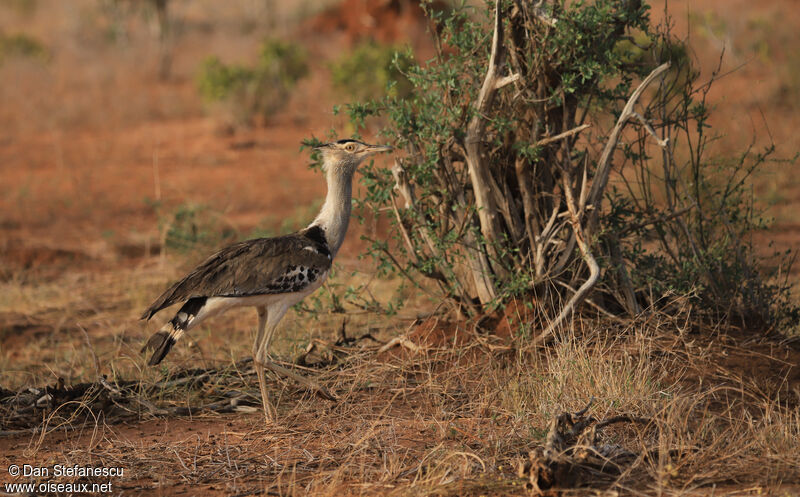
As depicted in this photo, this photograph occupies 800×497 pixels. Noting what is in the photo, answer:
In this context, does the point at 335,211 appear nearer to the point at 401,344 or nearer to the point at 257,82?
the point at 401,344

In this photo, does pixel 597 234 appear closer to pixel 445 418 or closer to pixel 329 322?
pixel 445 418

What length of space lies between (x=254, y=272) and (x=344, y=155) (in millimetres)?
831

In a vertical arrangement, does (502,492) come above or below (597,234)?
below

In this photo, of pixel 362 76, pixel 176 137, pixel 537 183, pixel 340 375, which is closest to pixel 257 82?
pixel 176 137

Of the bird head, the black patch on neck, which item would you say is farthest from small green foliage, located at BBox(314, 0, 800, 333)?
the black patch on neck

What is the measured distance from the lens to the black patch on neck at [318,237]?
455cm

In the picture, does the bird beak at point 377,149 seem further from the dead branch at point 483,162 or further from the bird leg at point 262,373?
the bird leg at point 262,373

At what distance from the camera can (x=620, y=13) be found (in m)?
4.53

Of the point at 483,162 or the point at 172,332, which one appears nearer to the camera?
the point at 172,332

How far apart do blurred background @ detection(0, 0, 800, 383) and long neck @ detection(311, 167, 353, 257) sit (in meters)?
0.34

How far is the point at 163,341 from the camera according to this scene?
4.23 meters

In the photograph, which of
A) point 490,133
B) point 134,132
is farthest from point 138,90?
point 490,133

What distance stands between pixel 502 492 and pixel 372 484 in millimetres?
478

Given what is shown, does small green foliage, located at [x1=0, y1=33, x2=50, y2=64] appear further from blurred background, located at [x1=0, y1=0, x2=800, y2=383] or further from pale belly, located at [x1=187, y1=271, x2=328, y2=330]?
pale belly, located at [x1=187, y1=271, x2=328, y2=330]
